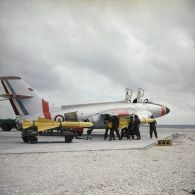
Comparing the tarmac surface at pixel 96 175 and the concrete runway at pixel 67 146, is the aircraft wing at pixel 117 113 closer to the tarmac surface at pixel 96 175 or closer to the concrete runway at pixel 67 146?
the concrete runway at pixel 67 146

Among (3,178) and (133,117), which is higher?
(133,117)

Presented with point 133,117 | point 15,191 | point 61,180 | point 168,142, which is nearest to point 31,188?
point 15,191

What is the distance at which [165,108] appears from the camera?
32.8 m

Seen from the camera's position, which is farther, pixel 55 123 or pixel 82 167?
pixel 55 123

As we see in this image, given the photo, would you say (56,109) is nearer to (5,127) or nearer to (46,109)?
(46,109)

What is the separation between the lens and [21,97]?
25703 millimetres

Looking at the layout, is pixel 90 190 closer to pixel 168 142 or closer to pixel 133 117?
pixel 168 142

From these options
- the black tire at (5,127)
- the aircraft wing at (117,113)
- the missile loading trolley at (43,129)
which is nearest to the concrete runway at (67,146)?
the missile loading trolley at (43,129)

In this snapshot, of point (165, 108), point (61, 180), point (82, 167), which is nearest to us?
point (61, 180)

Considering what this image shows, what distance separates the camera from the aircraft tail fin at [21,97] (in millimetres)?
25500

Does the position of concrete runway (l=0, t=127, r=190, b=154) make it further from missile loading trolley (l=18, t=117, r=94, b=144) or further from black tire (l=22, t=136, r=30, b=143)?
missile loading trolley (l=18, t=117, r=94, b=144)

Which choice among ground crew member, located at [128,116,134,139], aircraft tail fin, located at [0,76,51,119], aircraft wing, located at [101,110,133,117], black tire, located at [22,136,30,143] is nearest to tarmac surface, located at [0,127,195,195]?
black tire, located at [22,136,30,143]

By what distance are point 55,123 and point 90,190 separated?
14.2 meters

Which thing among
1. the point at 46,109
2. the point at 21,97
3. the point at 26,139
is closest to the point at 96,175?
the point at 26,139
